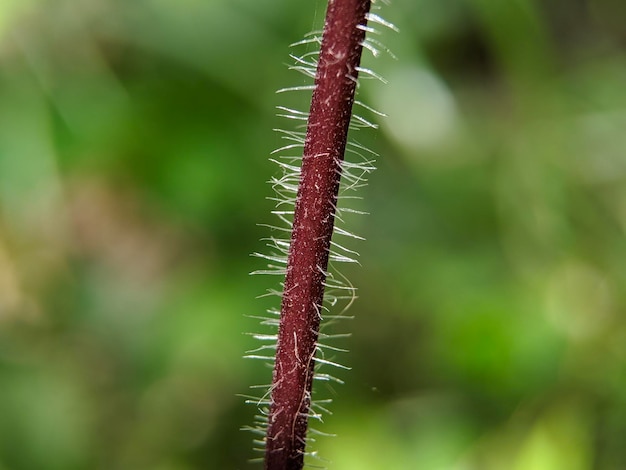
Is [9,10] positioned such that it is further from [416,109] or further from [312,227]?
[312,227]

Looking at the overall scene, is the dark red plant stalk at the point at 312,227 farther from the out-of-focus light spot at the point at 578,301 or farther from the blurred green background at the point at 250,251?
the out-of-focus light spot at the point at 578,301

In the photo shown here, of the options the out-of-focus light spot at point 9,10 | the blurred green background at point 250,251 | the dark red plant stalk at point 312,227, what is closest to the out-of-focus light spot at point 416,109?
the blurred green background at point 250,251

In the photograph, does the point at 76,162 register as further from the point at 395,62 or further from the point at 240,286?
the point at 395,62

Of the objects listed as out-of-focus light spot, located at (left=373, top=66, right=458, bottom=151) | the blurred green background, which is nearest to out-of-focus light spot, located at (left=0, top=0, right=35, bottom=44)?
the blurred green background

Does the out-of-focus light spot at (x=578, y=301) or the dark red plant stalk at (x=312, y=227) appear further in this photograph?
the out-of-focus light spot at (x=578, y=301)

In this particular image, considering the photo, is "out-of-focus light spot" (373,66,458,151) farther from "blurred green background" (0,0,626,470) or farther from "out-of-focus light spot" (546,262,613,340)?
"out-of-focus light spot" (546,262,613,340)

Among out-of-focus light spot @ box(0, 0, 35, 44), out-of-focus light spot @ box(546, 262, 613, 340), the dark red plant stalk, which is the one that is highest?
out-of-focus light spot @ box(0, 0, 35, 44)

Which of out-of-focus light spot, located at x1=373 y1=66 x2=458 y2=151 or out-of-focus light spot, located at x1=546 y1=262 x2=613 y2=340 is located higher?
out-of-focus light spot, located at x1=373 y1=66 x2=458 y2=151
